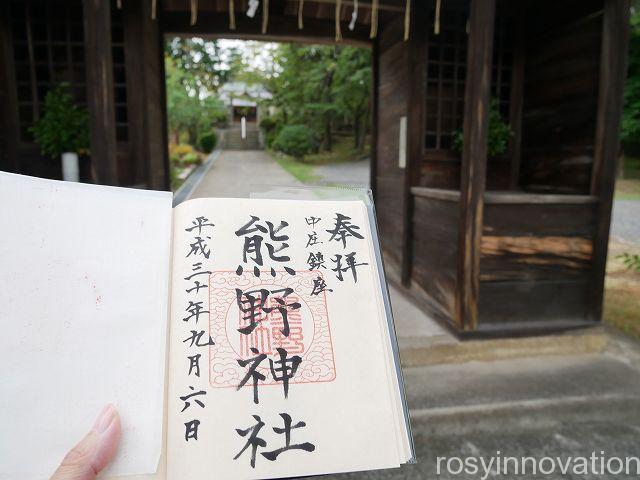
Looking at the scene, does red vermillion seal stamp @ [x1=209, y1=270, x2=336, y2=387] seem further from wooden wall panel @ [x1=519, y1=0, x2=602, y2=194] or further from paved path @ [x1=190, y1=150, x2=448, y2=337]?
wooden wall panel @ [x1=519, y1=0, x2=602, y2=194]

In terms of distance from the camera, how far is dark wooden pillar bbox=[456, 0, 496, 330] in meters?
3.37

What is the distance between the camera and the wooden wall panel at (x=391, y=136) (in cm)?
494

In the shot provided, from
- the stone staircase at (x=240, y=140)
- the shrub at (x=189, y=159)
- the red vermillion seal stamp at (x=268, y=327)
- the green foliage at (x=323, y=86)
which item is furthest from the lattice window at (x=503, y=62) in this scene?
the stone staircase at (x=240, y=140)

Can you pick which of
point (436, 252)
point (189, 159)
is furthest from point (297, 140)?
point (436, 252)

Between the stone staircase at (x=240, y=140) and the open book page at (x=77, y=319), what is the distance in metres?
29.3

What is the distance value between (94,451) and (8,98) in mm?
4693

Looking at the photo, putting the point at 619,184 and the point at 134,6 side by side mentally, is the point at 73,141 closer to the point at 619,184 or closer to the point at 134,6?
the point at 134,6

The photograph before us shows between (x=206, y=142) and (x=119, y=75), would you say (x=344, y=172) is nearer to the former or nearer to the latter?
(x=206, y=142)

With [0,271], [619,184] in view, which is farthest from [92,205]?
[619,184]

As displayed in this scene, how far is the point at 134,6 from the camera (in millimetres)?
4086

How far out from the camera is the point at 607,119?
3635 mm

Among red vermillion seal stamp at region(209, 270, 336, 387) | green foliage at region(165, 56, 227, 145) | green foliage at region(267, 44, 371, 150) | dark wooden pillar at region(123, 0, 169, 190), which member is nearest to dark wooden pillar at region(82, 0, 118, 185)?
dark wooden pillar at region(123, 0, 169, 190)

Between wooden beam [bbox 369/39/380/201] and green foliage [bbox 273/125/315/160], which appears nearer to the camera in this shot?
wooden beam [bbox 369/39/380/201]

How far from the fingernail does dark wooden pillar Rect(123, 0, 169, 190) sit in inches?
149
